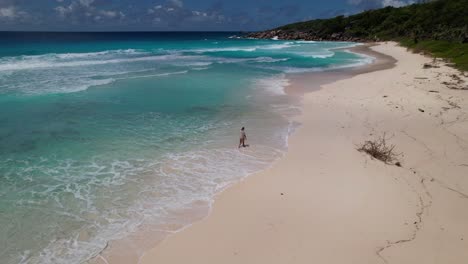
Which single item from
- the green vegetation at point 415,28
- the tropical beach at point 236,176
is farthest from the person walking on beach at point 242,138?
the green vegetation at point 415,28

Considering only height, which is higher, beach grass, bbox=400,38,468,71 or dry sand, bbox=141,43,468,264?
beach grass, bbox=400,38,468,71

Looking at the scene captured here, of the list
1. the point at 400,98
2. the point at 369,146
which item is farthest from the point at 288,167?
the point at 400,98

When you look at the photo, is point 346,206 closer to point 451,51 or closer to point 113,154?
point 113,154

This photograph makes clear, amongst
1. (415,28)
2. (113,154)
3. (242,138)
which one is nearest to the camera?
(113,154)

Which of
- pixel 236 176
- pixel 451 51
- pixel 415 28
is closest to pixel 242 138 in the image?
pixel 236 176

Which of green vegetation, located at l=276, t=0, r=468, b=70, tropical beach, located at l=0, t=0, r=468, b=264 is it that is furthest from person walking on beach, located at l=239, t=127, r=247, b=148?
green vegetation, located at l=276, t=0, r=468, b=70

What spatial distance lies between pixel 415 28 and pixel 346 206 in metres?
71.8

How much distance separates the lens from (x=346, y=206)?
8.57 m

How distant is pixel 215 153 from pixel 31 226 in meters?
6.00

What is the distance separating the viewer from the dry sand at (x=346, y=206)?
6.94 meters

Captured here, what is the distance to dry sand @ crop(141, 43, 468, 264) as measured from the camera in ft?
22.8

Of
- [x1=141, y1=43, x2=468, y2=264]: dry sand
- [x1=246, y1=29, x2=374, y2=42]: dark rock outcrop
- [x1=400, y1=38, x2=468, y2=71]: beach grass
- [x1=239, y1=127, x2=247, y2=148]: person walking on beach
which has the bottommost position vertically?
[x1=141, y1=43, x2=468, y2=264]: dry sand

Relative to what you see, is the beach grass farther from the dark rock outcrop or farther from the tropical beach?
the dark rock outcrop

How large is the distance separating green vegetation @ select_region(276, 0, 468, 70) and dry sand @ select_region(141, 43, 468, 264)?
18625 millimetres
